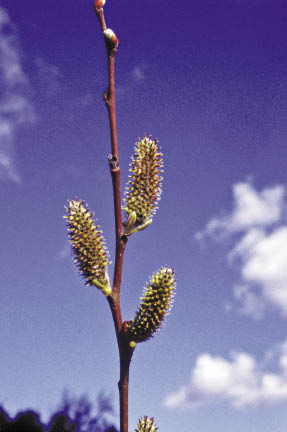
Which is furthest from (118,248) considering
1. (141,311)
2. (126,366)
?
(126,366)

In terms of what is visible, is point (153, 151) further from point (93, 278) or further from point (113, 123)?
point (93, 278)

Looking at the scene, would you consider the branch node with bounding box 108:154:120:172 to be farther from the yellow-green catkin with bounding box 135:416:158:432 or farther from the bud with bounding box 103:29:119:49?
the yellow-green catkin with bounding box 135:416:158:432

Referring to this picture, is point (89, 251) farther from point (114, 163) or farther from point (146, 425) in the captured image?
point (146, 425)

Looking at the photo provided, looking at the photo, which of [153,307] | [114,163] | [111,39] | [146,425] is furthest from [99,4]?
[146,425]

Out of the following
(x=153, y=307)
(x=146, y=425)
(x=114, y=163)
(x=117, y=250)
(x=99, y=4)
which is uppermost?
(x=99, y=4)

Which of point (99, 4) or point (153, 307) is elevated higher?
point (99, 4)

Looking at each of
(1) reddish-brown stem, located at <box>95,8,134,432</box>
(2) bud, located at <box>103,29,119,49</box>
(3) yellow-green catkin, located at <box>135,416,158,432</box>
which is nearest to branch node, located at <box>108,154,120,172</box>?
(1) reddish-brown stem, located at <box>95,8,134,432</box>
